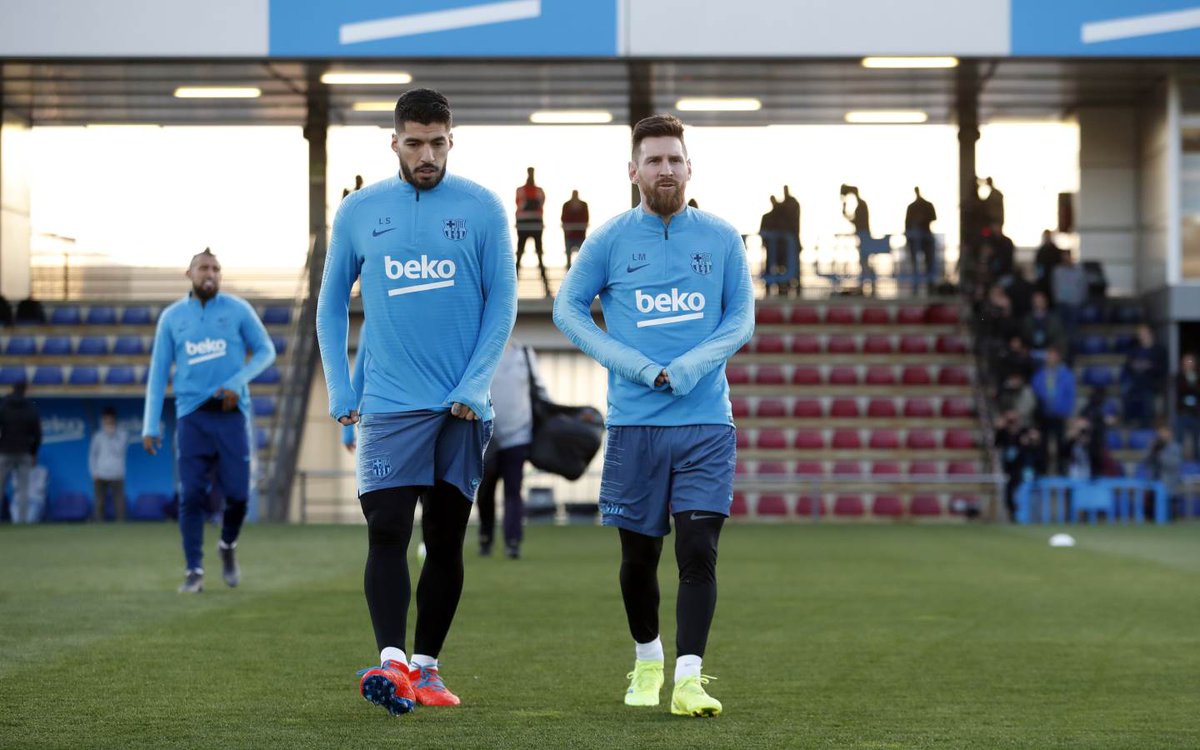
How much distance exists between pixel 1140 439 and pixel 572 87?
930 centimetres

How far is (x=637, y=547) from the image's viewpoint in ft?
18.6

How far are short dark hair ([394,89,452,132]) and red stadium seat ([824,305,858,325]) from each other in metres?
21.0

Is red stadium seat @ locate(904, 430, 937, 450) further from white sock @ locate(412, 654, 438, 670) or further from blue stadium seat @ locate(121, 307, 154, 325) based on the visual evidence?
white sock @ locate(412, 654, 438, 670)

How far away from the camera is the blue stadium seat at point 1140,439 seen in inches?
913

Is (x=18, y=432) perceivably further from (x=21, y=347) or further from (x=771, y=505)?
(x=771, y=505)

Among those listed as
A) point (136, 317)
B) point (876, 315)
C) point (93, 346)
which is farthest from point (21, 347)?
point (876, 315)

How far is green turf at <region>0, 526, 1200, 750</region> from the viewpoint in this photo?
5.16 meters

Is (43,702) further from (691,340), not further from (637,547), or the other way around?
(691,340)

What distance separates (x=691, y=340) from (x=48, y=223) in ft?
82.0

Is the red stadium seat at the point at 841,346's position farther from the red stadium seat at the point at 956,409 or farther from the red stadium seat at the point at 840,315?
the red stadium seat at the point at 956,409

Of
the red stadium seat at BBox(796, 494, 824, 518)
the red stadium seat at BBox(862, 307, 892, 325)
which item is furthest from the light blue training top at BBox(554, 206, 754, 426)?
the red stadium seat at BBox(862, 307, 892, 325)

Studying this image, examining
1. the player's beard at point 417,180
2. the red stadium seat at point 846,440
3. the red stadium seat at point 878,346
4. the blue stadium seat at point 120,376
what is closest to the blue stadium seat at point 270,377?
the blue stadium seat at point 120,376

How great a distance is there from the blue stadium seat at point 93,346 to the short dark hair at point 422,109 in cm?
2017

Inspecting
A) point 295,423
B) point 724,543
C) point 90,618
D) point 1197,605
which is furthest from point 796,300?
point 90,618
